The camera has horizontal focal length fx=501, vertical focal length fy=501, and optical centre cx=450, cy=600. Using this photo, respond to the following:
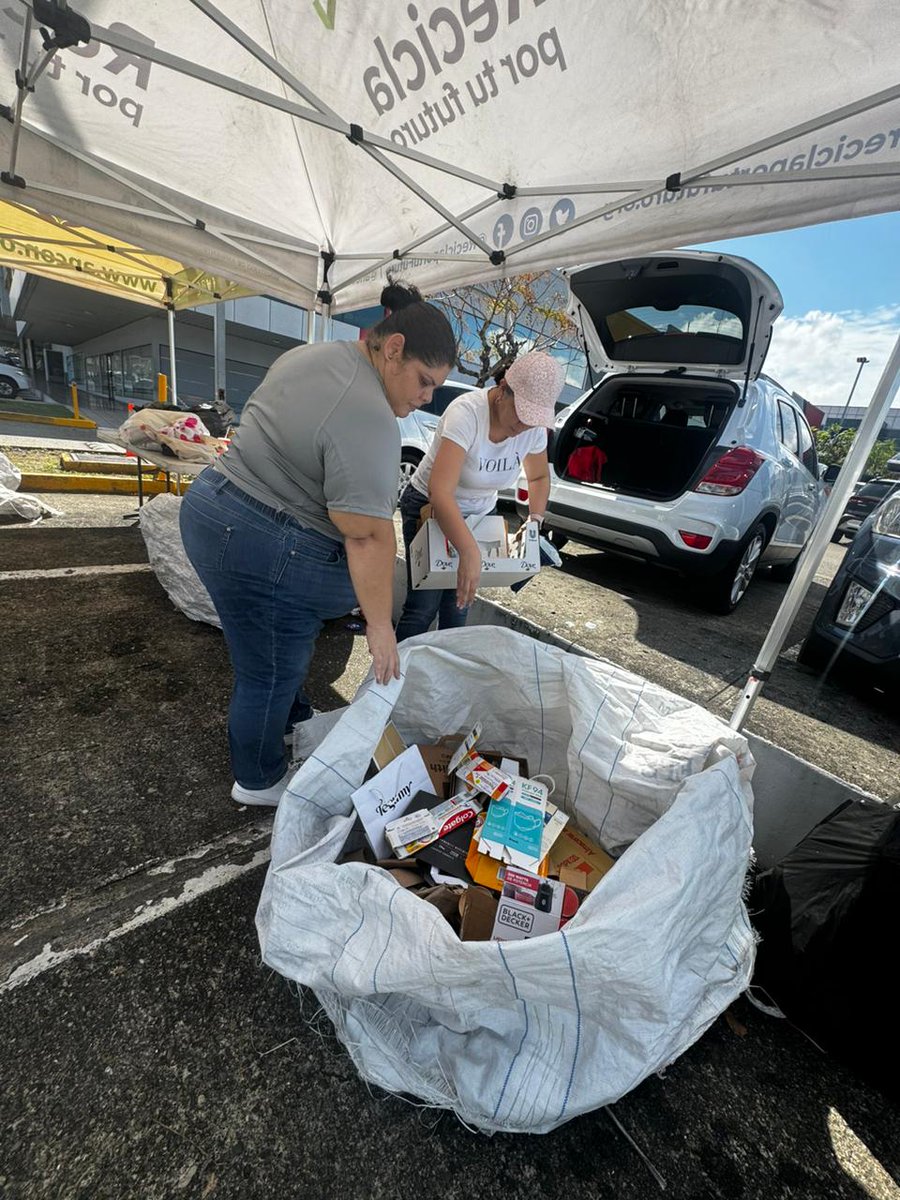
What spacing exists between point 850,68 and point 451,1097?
254 cm

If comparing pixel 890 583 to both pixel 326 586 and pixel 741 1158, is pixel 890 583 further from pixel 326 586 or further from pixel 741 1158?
pixel 326 586

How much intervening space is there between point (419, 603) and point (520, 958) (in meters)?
1.46

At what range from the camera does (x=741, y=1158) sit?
97 centimetres

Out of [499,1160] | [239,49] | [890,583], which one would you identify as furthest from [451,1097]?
[239,49]

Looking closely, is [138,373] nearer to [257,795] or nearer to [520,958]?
[257,795]

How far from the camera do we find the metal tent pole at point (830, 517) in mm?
1437

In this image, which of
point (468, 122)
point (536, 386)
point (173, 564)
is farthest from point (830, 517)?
point (173, 564)

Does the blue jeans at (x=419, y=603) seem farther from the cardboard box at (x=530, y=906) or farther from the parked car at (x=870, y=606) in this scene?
the parked car at (x=870, y=606)

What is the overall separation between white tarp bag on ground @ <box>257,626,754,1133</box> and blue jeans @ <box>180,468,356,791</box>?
1.06 feet

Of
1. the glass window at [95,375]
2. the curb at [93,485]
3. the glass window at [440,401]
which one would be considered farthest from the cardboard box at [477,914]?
the glass window at [95,375]

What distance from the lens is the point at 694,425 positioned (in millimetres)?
4594

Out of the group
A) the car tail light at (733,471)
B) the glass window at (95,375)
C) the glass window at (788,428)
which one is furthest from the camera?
the glass window at (95,375)

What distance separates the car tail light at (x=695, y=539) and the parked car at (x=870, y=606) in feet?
2.85

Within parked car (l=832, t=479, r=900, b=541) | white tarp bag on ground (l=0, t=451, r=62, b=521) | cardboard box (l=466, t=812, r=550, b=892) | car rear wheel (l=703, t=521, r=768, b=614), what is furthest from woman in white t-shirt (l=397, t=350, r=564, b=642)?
parked car (l=832, t=479, r=900, b=541)
